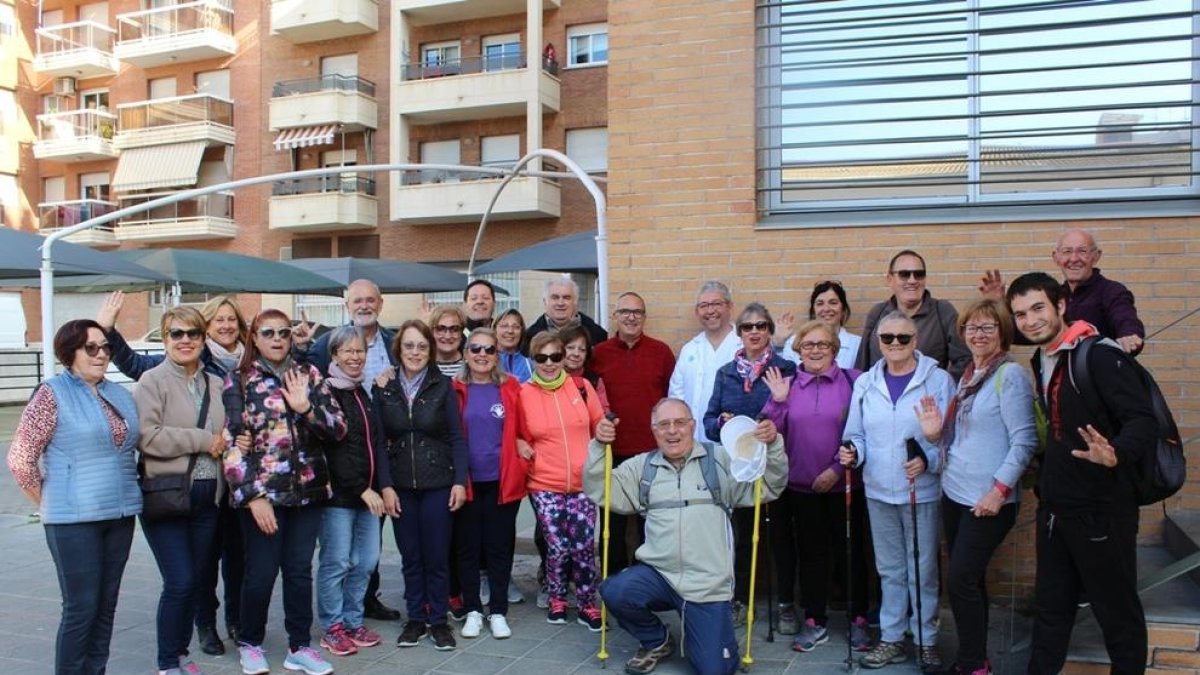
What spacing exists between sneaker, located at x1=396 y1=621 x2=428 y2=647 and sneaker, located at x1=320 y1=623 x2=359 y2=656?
0.25 metres

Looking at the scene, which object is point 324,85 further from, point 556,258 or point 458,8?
point 556,258

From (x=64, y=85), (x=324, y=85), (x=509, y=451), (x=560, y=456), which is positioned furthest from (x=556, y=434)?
(x=64, y=85)

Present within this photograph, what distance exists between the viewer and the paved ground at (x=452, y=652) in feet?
15.9

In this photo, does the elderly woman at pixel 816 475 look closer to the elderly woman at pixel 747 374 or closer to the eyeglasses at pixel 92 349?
the elderly woman at pixel 747 374

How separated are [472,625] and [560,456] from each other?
110 centimetres

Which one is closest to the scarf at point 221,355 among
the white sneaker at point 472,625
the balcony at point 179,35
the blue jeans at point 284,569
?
the blue jeans at point 284,569

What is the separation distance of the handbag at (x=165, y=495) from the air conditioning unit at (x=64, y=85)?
34.5 m

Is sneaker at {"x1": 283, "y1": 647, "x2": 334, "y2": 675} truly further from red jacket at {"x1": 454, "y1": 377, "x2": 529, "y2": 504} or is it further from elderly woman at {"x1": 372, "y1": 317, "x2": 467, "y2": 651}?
red jacket at {"x1": 454, "y1": 377, "x2": 529, "y2": 504}

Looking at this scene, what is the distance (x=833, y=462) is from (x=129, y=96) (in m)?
33.6

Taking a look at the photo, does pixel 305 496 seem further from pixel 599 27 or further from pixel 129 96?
pixel 129 96

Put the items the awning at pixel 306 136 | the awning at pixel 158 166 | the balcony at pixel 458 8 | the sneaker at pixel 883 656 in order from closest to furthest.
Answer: the sneaker at pixel 883 656 < the balcony at pixel 458 8 < the awning at pixel 306 136 < the awning at pixel 158 166

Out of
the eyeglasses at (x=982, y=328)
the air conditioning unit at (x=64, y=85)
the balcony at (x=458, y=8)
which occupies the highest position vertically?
the balcony at (x=458, y=8)

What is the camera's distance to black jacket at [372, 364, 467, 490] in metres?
5.21

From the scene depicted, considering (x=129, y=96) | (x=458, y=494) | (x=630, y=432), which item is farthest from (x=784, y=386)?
(x=129, y=96)
